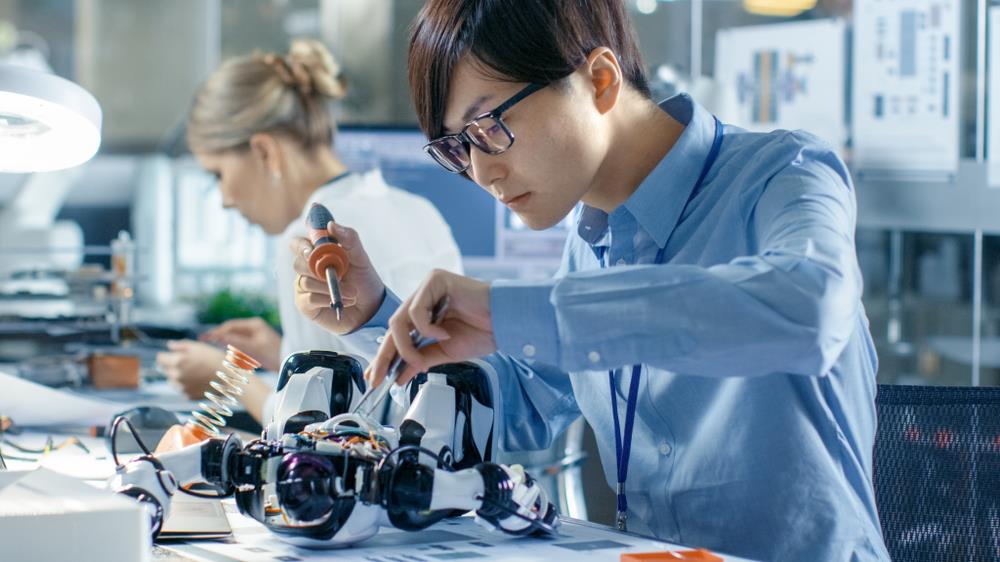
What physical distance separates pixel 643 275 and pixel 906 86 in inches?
88.6

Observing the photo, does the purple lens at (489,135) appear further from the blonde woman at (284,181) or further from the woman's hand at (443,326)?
the blonde woman at (284,181)

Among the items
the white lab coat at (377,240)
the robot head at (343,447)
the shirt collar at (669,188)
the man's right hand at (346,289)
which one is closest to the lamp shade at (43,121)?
the man's right hand at (346,289)

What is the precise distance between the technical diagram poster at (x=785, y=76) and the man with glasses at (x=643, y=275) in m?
1.90

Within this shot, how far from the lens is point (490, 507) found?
41.1 inches

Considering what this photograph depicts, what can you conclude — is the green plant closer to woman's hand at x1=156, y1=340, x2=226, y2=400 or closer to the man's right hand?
woman's hand at x1=156, y1=340, x2=226, y2=400

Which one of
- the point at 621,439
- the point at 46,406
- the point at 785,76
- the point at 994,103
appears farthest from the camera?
the point at 785,76

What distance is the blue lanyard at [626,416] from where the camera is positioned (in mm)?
1280

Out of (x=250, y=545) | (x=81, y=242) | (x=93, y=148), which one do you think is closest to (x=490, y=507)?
(x=250, y=545)

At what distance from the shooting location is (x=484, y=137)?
3.91ft

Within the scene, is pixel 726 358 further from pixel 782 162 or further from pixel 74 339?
pixel 74 339

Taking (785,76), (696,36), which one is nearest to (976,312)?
(785,76)

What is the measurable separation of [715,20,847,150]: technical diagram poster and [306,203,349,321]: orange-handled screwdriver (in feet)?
6.90

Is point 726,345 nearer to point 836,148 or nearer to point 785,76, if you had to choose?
point 836,148

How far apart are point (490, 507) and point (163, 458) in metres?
0.31
